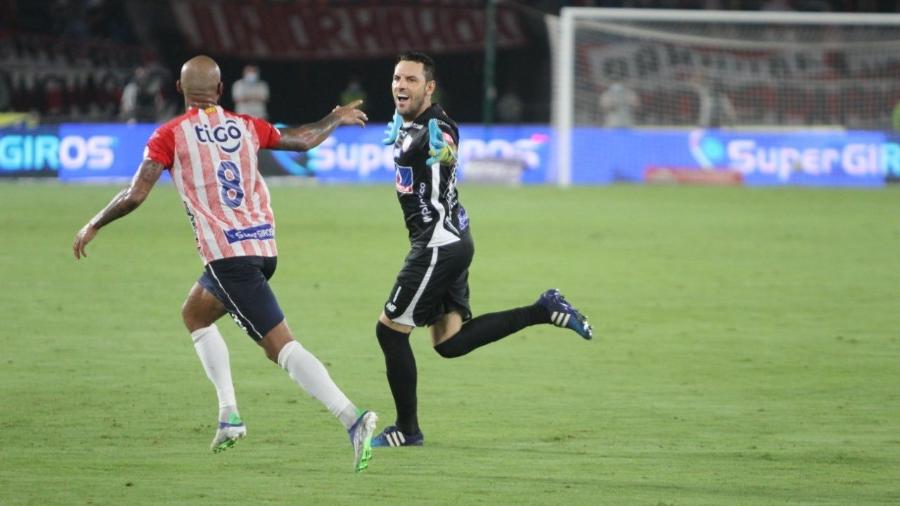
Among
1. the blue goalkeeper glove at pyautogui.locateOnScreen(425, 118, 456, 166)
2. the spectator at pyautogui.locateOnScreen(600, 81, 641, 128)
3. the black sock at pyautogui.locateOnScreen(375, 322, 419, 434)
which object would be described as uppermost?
the spectator at pyautogui.locateOnScreen(600, 81, 641, 128)

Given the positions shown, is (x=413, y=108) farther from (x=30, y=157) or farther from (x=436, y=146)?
(x=30, y=157)

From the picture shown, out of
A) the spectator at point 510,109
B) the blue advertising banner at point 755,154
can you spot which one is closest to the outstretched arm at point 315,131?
Answer: the blue advertising banner at point 755,154

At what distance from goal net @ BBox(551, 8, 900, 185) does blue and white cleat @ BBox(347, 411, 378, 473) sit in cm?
2200

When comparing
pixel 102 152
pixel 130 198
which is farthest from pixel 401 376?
pixel 102 152

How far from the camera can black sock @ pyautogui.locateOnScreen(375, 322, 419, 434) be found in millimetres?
6992

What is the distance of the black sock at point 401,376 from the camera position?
6.99m

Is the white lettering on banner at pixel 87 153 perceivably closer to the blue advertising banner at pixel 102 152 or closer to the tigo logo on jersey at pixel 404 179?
the blue advertising banner at pixel 102 152

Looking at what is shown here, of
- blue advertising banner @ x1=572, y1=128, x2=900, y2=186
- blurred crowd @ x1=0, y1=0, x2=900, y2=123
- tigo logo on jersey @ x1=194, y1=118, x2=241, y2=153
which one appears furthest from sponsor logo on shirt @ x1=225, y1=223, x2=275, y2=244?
blurred crowd @ x1=0, y1=0, x2=900, y2=123

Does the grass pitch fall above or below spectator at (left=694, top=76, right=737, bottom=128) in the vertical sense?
below

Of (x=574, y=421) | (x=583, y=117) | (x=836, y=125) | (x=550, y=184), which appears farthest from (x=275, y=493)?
(x=836, y=125)

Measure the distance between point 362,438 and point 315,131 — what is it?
156 cm

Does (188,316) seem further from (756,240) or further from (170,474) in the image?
(756,240)

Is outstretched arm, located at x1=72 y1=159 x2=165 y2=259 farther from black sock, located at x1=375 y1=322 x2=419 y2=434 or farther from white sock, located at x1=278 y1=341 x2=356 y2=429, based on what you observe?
black sock, located at x1=375 y1=322 x2=419 y2=434

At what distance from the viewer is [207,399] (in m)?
8.09
